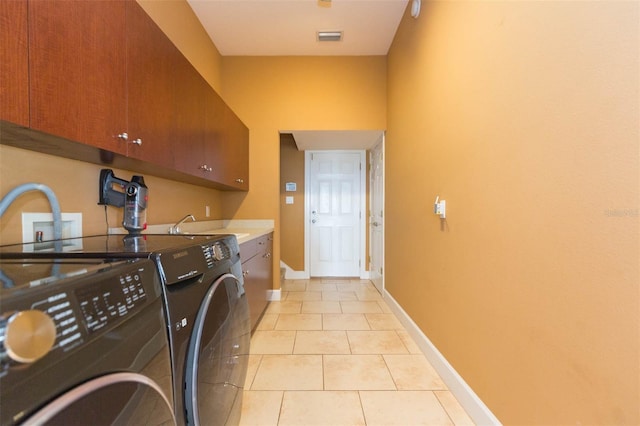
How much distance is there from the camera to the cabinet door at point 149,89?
1.19 meters

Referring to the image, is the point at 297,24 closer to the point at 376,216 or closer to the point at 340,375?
the point at 376,216

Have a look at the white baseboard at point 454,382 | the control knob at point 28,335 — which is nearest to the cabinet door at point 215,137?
the control knob at point 28,335

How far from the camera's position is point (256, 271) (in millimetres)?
2371

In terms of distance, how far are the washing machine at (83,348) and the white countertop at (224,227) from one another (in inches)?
45.2

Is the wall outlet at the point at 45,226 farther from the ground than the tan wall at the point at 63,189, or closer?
closer

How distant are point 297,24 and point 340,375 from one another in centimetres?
305

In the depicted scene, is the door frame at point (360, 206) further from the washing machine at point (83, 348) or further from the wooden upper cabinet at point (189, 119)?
the washing machine at point (83, 348)

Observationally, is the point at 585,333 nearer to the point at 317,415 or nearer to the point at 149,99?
the point at 317,415

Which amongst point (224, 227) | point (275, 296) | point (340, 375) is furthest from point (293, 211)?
point (340, 375)

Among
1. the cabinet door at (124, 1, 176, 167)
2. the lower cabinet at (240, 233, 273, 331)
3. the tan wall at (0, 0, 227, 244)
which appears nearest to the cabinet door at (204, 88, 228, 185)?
the tan wall at (0, 0, 227, 244)

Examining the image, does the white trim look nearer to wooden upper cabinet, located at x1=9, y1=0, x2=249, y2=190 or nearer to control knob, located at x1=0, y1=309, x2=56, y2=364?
wooden upper cabinet, located at x1=9, y1=0, x2=249, y2=190

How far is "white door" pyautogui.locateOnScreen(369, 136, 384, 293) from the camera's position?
11.2 ft

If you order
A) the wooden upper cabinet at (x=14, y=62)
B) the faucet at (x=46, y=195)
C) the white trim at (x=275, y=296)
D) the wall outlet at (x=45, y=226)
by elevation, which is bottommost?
the white trim at (x=275, y=296)

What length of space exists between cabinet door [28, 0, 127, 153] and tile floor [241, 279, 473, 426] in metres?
1.52
